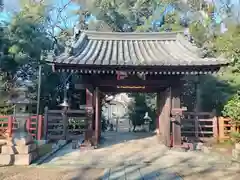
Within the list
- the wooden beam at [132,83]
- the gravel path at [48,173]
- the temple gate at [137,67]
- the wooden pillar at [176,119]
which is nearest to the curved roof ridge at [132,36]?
the temple gate at [137,67]

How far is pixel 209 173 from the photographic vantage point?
5.68 metres

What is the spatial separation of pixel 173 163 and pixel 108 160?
1.70 metres

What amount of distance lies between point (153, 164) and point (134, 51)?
5.20 m

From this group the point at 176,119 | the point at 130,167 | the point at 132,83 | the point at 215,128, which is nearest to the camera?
the point at 130,167

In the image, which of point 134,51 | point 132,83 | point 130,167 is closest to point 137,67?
point 132,83

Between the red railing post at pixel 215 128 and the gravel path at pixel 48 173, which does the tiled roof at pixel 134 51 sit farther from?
the red railing post at pixel 215 128

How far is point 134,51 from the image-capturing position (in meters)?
10.5

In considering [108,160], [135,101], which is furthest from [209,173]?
[135,101]

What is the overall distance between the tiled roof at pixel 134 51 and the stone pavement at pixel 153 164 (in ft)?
9.14

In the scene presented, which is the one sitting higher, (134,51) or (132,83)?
(134,51)

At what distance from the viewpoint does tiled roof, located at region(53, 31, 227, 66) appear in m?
8.25

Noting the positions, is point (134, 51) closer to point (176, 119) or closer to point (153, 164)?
point (176, 119)

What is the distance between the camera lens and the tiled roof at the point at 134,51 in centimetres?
825

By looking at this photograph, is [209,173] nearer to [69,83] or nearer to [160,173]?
[160,173]
